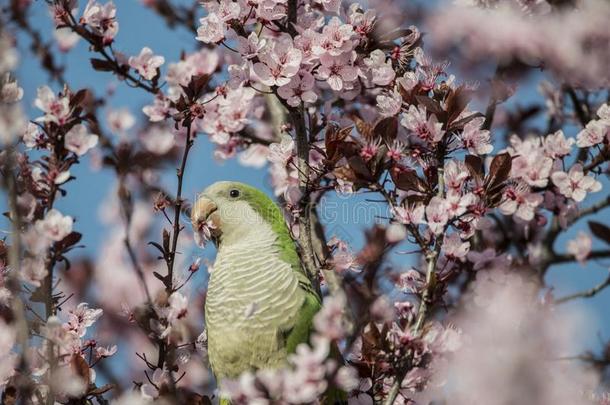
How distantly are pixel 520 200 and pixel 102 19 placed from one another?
2131mm

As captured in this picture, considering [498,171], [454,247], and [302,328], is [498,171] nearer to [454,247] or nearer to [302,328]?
[454,247]

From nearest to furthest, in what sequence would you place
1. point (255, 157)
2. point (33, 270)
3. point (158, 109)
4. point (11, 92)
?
point (33, 270), point (11, 92), point (158, 109), point (255, 157)

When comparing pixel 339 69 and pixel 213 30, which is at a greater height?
pixel 213 30

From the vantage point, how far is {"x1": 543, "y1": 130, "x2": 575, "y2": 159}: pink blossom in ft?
12.1

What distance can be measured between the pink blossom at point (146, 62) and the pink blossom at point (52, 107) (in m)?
0.92

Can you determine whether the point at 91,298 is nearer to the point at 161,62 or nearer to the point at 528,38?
the point at 161,62

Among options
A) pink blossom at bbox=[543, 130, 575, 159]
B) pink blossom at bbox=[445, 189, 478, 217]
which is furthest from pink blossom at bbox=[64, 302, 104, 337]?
pink blossom at bbox=[543, 130, 575, 159]

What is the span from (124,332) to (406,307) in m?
1.61

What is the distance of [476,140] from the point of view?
3158 mm

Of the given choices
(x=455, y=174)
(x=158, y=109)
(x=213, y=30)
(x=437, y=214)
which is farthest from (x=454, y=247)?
(x=158, y=109)

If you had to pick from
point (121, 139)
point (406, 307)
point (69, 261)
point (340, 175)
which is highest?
point (121, 139)

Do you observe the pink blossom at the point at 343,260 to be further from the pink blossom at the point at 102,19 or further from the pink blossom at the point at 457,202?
the pink blossom at the point at 102,19

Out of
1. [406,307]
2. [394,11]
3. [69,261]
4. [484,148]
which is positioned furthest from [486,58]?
[69,261]

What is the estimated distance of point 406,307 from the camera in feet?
10.7
